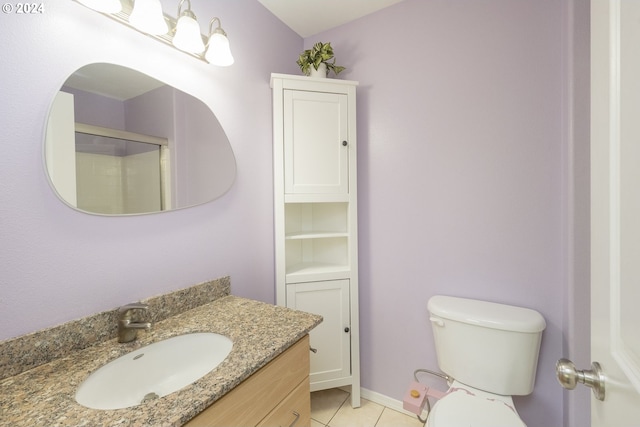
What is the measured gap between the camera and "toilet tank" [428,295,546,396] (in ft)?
3.59

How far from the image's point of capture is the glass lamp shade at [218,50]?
1074mm

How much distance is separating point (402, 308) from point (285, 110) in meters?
1.35

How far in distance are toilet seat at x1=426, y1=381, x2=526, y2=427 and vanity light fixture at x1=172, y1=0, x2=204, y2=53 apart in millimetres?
1736

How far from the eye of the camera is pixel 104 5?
794 mm

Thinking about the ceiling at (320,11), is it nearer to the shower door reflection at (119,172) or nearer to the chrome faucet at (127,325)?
the shower door reflection at (119,172)

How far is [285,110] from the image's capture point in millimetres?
1429

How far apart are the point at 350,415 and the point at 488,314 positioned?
1020mm

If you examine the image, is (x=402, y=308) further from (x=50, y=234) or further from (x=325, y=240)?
(x=50, y=234)

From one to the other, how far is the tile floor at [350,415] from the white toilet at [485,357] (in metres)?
0.49

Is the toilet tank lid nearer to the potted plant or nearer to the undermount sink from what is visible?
the undermount sink

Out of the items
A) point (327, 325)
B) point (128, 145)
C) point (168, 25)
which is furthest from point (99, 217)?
point (327, 325)

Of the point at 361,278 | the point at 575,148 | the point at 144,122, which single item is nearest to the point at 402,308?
the point at 361,278

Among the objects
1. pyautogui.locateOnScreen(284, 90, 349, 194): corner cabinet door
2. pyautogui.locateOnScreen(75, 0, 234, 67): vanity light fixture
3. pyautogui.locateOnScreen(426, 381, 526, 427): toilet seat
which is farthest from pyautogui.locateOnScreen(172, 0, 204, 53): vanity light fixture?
pyautogui.locateOnScreen(426, 381, 526, 427): toilet seat

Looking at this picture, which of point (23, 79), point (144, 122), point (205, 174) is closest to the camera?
point (23, 79)
